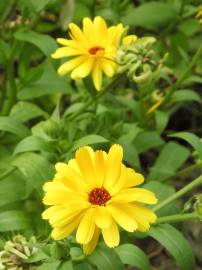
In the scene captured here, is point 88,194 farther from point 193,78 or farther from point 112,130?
point 193,78

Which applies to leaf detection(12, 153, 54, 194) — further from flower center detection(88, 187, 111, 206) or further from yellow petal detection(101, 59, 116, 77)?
flower center detection(88, 187, 111, 206)

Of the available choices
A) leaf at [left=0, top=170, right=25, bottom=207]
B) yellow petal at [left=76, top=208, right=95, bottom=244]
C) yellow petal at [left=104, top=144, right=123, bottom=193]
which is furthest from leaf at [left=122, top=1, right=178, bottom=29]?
yellow petal at [left=76, top=208, right=95, bottom=244]

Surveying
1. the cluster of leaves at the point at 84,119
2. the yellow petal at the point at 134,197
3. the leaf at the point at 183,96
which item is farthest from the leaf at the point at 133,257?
the leaf at the point at 183,96

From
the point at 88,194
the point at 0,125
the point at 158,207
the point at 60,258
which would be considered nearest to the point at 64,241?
the point at 60,258

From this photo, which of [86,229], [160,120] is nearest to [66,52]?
[160,120]

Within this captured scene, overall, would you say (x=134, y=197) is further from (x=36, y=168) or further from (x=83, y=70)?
(x=83, y=70)

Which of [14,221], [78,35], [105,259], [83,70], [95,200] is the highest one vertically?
[78,35]
